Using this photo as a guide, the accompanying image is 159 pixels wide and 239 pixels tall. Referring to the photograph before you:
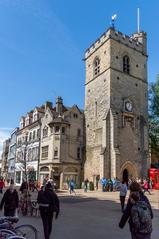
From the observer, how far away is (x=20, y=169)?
47.1 m

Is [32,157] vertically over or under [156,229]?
over

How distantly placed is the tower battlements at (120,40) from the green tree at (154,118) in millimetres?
8279

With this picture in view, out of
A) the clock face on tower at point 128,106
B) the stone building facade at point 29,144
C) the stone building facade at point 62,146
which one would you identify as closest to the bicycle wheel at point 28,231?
the stone building facade at point 62,146

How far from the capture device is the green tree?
3528 cm

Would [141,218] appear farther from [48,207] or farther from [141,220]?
[48,207]

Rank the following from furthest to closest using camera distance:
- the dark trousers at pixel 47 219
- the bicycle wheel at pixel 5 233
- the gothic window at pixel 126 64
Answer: the gothic window at pixel 126 64
the dark trousers at pixel 47 219
the bicycle wheel at pixel 5 233

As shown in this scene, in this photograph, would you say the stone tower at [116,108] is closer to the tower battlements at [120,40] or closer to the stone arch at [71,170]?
the tower battlements at [120,40]

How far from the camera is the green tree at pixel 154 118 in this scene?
116ft

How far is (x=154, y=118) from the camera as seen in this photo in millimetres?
38000

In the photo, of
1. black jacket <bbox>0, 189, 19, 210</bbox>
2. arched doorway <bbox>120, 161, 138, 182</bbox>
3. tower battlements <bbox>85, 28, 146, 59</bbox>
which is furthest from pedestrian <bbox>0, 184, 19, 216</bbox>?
tower battlements <bbox>85, 28, 146, 59</bbox>

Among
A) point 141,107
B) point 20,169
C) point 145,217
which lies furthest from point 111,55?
point 145,217

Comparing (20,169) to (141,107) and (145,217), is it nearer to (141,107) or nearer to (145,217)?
(141,107)

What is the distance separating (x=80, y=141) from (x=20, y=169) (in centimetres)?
1358

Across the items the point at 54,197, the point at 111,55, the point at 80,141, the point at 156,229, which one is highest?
the point at 111,55
